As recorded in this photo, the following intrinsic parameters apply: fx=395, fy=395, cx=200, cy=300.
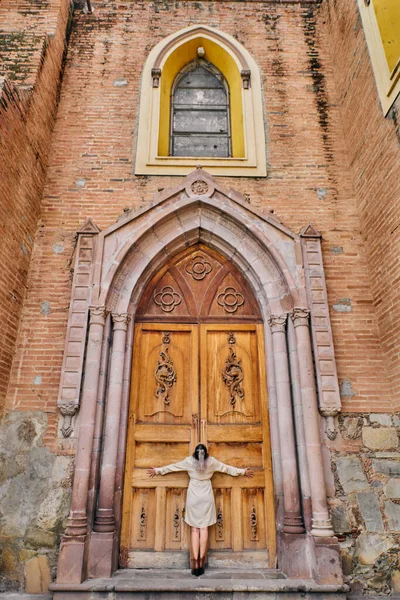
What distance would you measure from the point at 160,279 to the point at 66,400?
6.90 feet

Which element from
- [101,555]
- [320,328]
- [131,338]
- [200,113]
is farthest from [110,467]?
[200,113]

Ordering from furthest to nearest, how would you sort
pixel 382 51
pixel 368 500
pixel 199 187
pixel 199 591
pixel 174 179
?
pixel 174 179, pixel 199 187, pixel 382 51, pixel 368 500, pixel 199 591

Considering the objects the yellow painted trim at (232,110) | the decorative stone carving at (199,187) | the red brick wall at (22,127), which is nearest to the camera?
the red brick wall at (22,127)

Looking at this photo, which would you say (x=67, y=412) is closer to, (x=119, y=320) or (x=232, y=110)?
(x=119, y=320)

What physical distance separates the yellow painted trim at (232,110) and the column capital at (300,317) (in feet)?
7.59

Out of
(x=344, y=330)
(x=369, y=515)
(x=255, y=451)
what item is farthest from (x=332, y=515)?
(x=344, y=330)

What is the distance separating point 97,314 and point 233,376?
1946 millimetres

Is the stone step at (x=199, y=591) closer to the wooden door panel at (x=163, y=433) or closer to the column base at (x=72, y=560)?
the column base at (x=72, y=560)

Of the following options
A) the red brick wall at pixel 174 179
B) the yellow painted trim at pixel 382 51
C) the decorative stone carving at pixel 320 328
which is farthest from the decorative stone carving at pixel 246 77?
the decorative stone carving at pixel 320 328

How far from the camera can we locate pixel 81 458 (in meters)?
4.42

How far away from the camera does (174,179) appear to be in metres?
6.03

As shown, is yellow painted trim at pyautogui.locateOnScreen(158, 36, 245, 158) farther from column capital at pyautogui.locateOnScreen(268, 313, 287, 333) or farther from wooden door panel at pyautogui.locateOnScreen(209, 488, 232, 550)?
wooden door panel at pyautogui.locateOnScreen(209, 488, 232, 550)

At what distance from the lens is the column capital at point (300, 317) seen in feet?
16.5

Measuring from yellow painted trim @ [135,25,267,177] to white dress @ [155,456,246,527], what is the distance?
4120 millimetres
